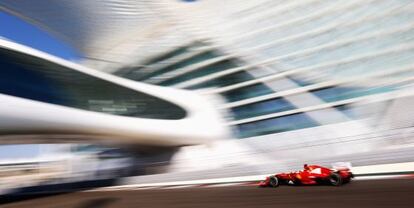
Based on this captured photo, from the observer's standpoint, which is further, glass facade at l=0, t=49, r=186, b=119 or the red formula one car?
glass facade at l=0, t=49, r=186, b=119

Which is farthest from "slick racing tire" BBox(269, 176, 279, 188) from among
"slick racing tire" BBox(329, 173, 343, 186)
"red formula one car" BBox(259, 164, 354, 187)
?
"slick racing tire" BBox(329, 173, 343, 186)

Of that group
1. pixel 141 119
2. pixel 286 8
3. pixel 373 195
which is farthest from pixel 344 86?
pixel 373 195

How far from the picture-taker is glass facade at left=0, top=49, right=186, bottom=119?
17.2 metres

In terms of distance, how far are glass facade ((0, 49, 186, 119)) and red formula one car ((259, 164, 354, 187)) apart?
11780mm

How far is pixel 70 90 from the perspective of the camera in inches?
795

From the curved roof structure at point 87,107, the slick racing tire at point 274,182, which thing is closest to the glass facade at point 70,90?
the curved roof structure at point 87,107

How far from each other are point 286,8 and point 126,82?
13977 mm

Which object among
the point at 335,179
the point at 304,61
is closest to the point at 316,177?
the point at 335,179

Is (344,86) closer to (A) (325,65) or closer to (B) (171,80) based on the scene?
(A) (325,65)

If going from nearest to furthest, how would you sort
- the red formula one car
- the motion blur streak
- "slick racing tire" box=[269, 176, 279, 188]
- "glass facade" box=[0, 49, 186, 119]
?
the red formula one car, "slick racing tire" box=[269, 176, 279, 188], "glass facade" box=[0, 49, 186, 119], the motion blur streak

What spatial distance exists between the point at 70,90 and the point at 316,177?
1419cm

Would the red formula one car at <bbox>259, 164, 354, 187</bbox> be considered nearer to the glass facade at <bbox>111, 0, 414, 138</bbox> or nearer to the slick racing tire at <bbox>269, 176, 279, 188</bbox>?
the slick racing tire at <bbox>269, 176, 279, 188</bbox>

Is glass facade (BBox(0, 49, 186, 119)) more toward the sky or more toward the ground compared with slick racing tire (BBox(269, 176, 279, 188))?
more toward the sky

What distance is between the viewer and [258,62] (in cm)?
3078
